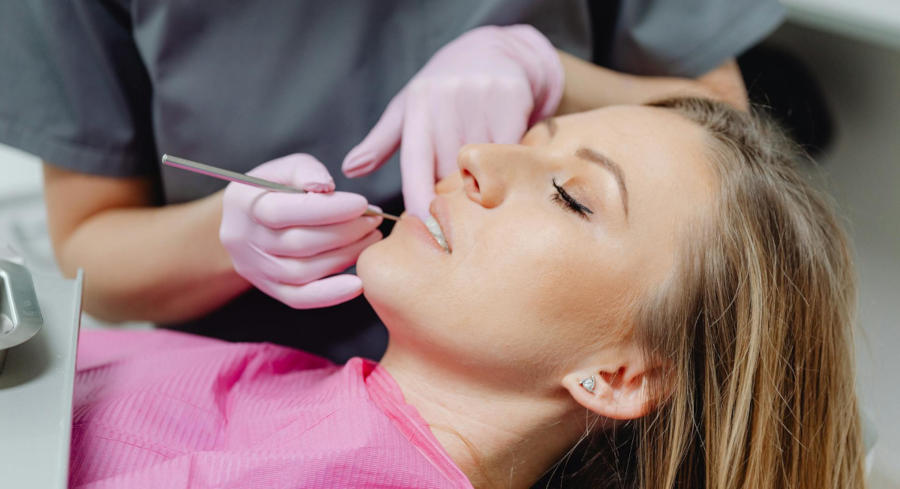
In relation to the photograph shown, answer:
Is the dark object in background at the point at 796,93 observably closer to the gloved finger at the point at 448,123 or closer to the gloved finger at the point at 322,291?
the gloved finger at the point at 448,123

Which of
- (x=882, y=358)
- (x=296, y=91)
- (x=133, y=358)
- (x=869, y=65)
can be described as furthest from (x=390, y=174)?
(x=869, y=65)

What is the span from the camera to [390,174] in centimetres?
102

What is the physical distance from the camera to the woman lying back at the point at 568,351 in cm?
76

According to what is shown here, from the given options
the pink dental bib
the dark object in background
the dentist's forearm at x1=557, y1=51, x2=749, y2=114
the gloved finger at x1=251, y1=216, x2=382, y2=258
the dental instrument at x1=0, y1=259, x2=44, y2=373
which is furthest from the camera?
the dark object in background

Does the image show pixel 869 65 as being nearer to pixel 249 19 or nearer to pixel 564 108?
pixel 564 108

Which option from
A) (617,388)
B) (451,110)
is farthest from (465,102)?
(617,388)

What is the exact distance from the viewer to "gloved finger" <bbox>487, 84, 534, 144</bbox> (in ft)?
3.14

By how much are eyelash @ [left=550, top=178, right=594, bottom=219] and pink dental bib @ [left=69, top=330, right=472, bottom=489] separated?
0.26 meters

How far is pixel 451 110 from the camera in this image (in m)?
0.94

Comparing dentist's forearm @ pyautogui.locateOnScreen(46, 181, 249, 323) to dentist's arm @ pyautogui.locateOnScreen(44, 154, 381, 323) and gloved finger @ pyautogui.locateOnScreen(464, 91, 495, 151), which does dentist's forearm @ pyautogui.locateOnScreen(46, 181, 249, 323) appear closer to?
dentist's arm @ pyautogui.locateOnScreen(44, 154, 381, 323)

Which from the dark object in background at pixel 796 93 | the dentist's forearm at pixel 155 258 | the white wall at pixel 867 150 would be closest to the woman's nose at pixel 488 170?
the dentist's forearm at pixel 155 258

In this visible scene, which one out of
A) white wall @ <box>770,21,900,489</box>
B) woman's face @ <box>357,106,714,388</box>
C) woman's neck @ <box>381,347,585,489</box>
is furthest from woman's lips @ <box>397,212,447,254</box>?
white wall @ <box>770,21,900,489</box>

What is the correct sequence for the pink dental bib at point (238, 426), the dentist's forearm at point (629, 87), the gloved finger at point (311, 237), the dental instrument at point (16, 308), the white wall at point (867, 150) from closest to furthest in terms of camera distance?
1. the dental instrument at point (16, 308)
2. the pink dental bib at point (238, 426)
3. the gloved finger at point (311, 237)
4. the dentist's forearm at point (629, 87)
5. the white wall at point (867, 150)

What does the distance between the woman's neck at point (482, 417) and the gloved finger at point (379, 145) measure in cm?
23
